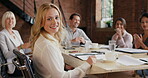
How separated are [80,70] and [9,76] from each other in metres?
1.22

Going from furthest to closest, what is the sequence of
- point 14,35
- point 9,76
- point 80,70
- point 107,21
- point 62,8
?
point 62,8 < point 107,21 < point 14,35 < point 9,76 < point 80,70

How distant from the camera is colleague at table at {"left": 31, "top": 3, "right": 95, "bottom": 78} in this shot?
1211 mm

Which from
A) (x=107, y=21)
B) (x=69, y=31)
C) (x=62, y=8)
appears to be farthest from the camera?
(x=62, y=8)

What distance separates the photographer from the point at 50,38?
1.35m

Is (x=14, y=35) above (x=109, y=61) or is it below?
above

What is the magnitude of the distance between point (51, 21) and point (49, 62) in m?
0.35

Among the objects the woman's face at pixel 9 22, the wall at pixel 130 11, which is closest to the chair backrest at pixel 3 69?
the woman's face at pixel 9 22

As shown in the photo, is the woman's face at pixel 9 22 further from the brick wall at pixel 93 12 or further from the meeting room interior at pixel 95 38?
the brick wall at pixel 93 12

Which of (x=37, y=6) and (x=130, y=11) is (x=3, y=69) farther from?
(x=37, y=6)

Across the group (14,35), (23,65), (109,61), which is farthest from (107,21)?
(23,65)

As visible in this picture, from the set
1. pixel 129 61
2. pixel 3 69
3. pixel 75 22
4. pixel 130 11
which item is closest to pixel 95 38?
pixel 130 11

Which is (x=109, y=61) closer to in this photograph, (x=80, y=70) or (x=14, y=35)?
(x=80, y=70)

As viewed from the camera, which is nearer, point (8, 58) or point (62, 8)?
point (8, 58)

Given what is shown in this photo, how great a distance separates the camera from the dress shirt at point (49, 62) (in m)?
1.20
